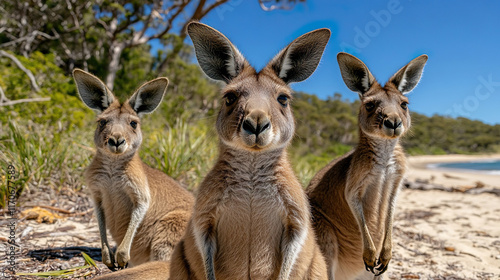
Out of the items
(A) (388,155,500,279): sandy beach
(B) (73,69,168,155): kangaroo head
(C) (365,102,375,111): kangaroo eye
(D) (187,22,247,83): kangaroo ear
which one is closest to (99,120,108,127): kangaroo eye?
(B) (73,69,168,155): kangaroo head

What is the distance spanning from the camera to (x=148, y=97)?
12.3ft

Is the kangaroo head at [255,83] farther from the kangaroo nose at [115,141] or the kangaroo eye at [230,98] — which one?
the kangaroo nose at [115,141]

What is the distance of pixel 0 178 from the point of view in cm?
504

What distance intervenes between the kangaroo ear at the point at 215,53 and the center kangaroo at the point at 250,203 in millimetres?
10

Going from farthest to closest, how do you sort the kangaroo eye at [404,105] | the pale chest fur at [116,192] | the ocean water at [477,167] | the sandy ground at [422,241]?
the ocean water at [477,167]
the sandy ground at [422,241]
the pale chest fur at [116,192]
the kangaroo eye at [404,105]

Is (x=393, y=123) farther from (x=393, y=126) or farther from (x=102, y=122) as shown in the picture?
(x=102, y=122)

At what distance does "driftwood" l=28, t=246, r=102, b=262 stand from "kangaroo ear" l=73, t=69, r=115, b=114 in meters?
1.59

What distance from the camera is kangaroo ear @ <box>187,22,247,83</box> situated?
7.54 feet

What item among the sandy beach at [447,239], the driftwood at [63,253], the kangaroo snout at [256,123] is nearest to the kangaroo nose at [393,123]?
the sandy beach at [447,239]

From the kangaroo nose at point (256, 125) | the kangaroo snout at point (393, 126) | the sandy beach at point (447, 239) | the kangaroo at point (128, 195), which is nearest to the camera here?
the kangaroo nose at point (256, 125)

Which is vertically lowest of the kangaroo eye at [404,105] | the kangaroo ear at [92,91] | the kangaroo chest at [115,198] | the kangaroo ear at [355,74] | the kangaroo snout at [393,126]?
the kangaroo chest at [115,198]

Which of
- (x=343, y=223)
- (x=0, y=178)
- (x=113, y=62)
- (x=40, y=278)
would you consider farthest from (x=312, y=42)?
(x=113, y=62)

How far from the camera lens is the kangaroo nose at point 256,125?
194cm

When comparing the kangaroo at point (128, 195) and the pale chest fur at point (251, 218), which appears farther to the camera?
the kangaroo at point (128, 195)
